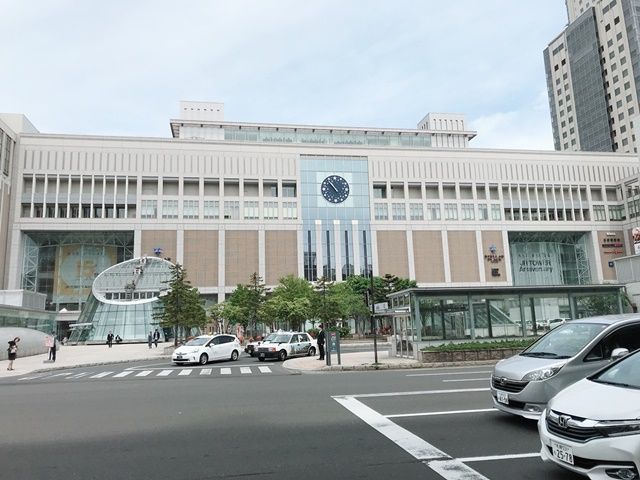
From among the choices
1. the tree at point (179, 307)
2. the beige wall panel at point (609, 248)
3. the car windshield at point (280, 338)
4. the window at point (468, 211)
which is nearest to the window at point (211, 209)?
the tree at point (179, 307)

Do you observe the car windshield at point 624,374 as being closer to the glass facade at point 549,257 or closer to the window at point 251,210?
the window at point 251,210

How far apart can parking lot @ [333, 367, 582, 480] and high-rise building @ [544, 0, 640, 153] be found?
93.4 m

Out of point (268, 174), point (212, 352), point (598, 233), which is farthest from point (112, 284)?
point (598, 233)

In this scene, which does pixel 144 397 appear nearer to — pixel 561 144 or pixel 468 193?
pixel 468 193

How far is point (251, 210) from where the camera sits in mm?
74875

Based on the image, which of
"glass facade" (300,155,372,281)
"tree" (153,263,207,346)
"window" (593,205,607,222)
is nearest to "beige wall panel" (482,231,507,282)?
"window" (593,205,607,222)

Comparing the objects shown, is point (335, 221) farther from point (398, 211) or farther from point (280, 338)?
point (280, 338)

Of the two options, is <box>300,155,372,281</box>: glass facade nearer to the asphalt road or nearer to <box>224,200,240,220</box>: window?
<box>224,200,240,220</box>: window

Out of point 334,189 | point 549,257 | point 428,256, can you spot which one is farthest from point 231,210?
point 549,257

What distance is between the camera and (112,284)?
6222 cm

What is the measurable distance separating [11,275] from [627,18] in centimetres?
10862

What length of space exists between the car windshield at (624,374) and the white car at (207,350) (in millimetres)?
21683

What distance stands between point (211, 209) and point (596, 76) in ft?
253

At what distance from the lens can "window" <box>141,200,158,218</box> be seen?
72.1 meters
